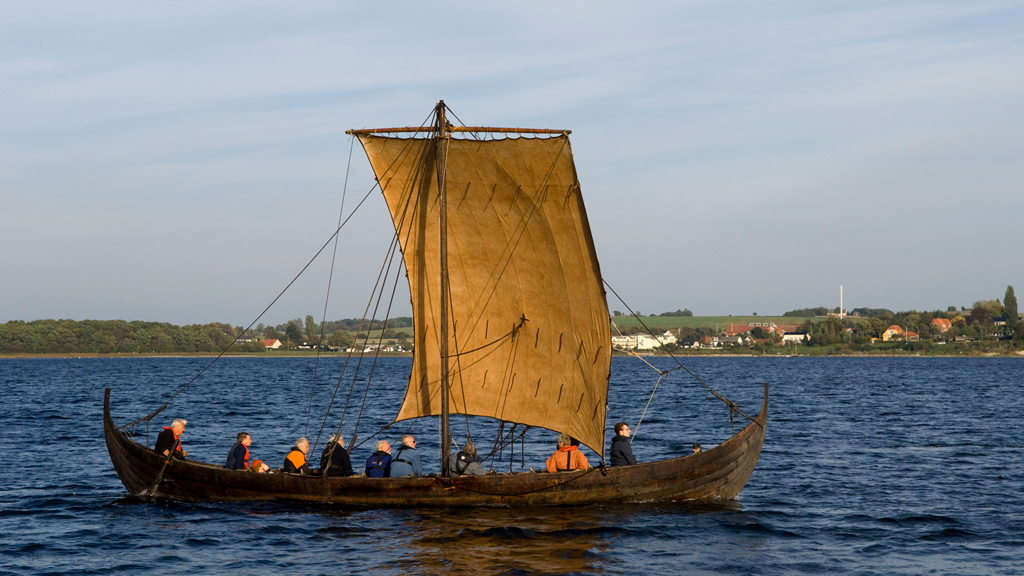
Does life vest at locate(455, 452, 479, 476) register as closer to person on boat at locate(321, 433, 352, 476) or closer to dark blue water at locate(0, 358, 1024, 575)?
dark blue water at locate(0, 358, 1024, 575)

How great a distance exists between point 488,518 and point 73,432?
89.4 ft

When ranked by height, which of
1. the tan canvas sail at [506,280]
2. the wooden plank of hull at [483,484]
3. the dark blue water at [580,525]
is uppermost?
the tan canvas sail at [506,280]

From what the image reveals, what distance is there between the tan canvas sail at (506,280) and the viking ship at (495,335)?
0.03 meters

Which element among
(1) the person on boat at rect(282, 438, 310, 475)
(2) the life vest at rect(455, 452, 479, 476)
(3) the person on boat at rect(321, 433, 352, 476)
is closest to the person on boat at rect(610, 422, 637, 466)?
(2) the life vest at rect(455, 452, 479, 476)

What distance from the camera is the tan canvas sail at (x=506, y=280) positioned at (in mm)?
20828

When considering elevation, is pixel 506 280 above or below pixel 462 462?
above

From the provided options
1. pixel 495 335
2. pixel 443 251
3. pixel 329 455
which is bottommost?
pixel 329 455

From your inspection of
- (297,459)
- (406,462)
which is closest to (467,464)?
(406,462)

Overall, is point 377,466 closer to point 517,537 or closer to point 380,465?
point 380,465

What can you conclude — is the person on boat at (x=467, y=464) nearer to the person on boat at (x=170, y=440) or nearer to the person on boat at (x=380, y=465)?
the person on boat at (x=380, y=465)

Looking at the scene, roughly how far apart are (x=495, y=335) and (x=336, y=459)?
4.62 meters

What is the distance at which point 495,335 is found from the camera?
2225 cm

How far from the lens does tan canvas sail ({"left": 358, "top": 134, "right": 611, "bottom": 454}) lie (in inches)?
820

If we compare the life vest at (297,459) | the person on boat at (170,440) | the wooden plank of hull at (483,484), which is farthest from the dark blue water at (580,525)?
the person on boat at (170,440)
